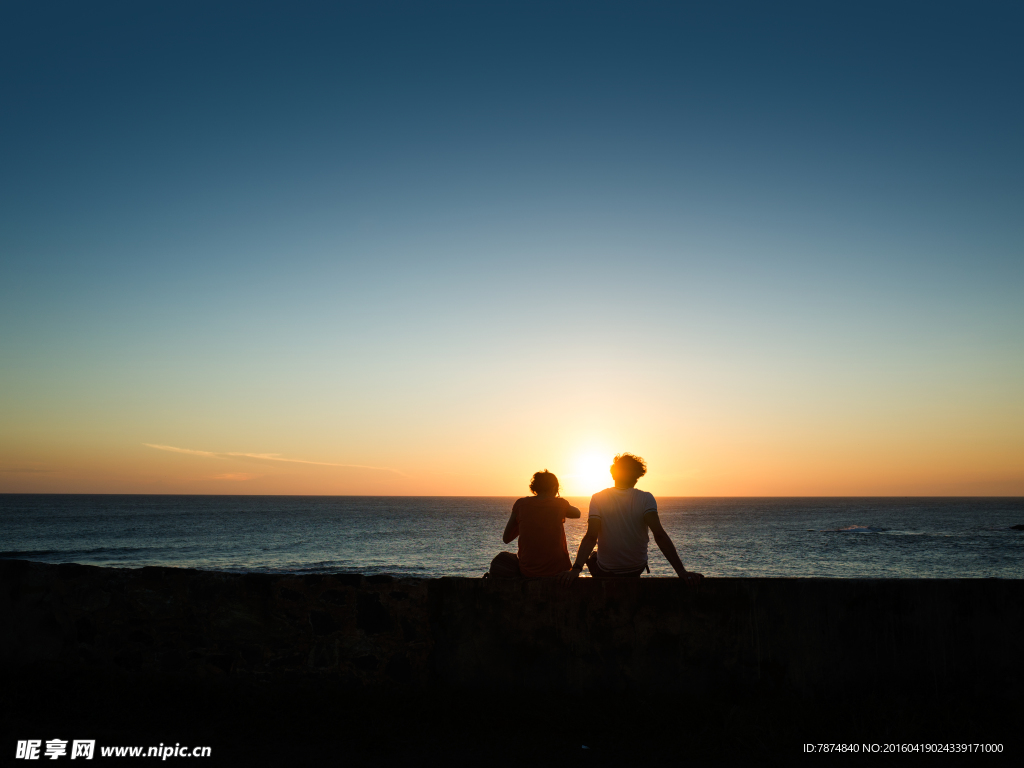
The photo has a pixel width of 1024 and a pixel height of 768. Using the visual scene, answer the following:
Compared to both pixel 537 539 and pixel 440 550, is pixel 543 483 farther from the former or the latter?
pixel 440 550

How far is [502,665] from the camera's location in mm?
4582

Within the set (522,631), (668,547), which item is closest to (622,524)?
(668,547)

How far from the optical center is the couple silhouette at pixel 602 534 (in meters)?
4.69

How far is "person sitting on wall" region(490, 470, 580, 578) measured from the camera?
5.31 metres

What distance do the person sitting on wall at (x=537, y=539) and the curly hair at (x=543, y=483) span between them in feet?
0.32

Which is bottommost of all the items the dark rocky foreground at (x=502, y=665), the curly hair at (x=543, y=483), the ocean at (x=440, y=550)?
the ocean at (x=440, y=550)

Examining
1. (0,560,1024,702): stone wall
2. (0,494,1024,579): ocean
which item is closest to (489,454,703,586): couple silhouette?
(0,560,1024,702): stone wall

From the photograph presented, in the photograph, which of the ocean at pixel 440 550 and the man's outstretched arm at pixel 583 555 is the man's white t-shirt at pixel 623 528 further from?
the ocean at pixel 440 550

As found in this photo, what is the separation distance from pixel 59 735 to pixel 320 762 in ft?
5.85

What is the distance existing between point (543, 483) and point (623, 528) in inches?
38.3

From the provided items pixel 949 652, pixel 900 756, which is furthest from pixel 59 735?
pixel 949 652

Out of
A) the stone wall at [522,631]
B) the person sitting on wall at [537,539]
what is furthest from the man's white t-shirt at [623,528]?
the person sitting on wall at [537,539]

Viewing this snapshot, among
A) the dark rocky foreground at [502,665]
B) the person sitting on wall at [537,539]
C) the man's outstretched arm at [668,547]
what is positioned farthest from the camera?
the person sitting on wall at [537,539]

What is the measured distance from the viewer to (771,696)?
434cm
